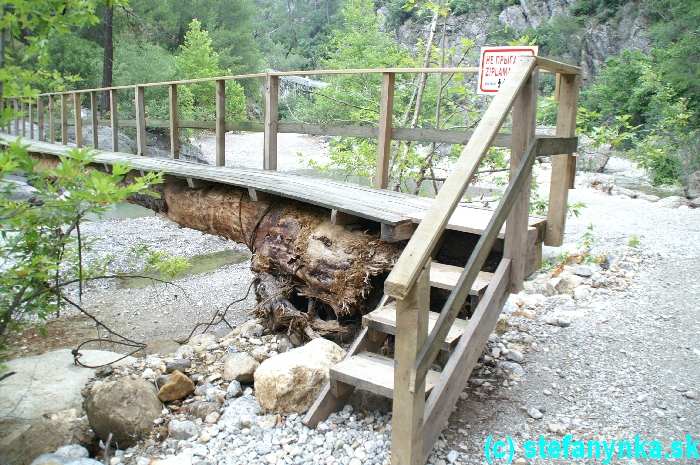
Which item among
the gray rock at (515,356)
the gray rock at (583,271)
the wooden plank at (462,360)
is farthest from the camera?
the gray rock at (583,271)

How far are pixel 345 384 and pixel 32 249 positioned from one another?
1.93 metres

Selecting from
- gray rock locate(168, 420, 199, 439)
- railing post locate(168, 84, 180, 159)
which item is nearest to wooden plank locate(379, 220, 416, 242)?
gray rock locate(168, 420, 199, 439)

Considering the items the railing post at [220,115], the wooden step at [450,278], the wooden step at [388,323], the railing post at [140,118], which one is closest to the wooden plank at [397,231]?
the wooden step at [450,278]

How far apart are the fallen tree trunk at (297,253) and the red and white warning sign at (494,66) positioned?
4.87 ft

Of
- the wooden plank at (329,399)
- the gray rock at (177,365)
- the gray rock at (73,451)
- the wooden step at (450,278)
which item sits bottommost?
the gray rock at (73,451)

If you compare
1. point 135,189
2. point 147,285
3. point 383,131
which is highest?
point 383,131

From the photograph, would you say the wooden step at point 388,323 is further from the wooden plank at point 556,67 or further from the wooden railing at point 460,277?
the wooden plank at point 556,67

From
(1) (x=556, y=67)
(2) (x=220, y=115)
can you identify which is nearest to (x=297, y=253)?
(1) (x=556, y=67)

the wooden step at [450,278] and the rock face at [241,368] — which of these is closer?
the wooden step at [450,278]

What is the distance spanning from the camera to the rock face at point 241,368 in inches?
153

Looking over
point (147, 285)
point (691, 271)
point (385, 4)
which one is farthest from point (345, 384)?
point (385, 4)

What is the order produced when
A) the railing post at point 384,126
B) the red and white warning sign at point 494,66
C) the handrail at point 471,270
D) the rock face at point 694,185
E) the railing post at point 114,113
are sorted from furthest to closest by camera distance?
the rock face at point 694,185
the railing post at point 114,113
the railing post at point 384,126
the red and white warning sign at point 494,66
the handrail at point 471,270

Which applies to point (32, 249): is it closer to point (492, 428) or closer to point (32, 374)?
point (32, 374)

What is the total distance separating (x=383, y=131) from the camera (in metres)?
4.70
